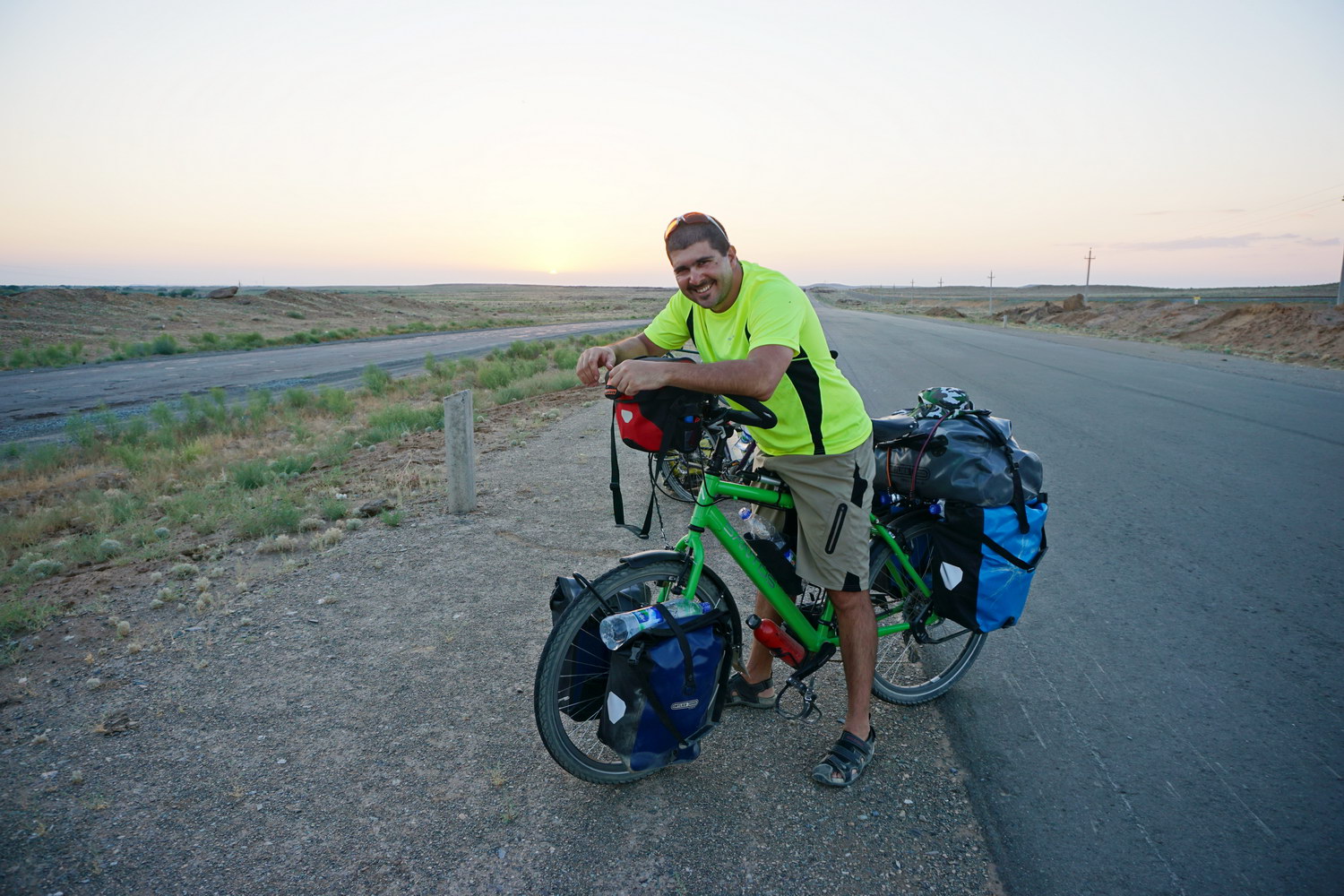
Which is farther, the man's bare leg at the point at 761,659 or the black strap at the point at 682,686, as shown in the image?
the man's bare leg at the point at 761,659

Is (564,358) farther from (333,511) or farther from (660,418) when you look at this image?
(660,418)

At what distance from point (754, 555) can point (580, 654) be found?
818 millimetres

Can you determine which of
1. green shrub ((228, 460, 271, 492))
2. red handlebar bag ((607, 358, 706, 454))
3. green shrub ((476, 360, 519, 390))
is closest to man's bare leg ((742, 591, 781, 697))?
red handlebar bag ((607, 358, 706, 454))

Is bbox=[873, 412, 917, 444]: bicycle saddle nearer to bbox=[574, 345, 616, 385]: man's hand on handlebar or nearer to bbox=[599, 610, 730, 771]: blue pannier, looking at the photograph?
bbox=[599, 610, 730, 771]: blue pannier

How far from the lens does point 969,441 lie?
3090 millimetres

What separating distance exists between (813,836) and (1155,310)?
52854 millimetres

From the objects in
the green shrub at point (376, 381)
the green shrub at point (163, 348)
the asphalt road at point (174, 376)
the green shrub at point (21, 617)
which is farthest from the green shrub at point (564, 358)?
the green shrub at point (21, 617)

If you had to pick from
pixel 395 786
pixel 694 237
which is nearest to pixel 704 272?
pixel 694 237

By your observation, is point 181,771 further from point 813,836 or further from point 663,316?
point 663,316

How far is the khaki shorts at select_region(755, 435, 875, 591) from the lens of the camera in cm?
280

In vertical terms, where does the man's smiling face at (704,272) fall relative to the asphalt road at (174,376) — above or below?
above

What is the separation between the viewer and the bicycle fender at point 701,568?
273 cm

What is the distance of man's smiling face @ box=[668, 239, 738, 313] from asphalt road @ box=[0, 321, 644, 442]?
14.3 m

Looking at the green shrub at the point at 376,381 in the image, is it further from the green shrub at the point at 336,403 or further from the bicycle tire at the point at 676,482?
the bicycle tire at the point at 676,482
